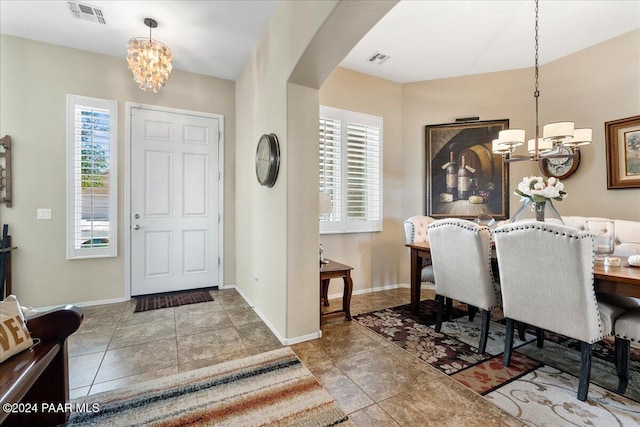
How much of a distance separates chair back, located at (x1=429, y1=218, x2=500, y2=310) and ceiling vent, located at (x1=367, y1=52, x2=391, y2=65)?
2308mm

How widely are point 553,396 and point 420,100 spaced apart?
12.4ft

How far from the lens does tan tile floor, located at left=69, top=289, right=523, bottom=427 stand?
5.58ft

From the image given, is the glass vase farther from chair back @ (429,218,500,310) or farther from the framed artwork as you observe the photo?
the framed artwork

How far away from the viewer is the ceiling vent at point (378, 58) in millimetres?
3612

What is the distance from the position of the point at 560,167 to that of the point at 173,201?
499cm

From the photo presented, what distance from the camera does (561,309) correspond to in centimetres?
187

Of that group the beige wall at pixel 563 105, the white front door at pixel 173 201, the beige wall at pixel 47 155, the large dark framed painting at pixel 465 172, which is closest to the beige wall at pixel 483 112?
the beige wall at pixel 563 105

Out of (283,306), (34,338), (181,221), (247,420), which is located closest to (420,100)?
(283,306)

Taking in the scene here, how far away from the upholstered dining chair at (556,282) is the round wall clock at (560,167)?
2218 millimetres

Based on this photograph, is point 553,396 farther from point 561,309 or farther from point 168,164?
point 168,164

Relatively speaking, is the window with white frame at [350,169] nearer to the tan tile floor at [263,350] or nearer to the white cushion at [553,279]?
the tan tile floor at [263,350]

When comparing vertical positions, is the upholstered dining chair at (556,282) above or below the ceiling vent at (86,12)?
below

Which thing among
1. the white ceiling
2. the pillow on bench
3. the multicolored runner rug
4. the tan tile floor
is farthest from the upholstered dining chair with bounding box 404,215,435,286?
the pillow on bench

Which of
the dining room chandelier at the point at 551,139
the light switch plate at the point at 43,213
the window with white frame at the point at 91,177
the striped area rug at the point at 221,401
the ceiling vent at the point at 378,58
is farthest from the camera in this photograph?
the ceiling vent at the point at 378,58
